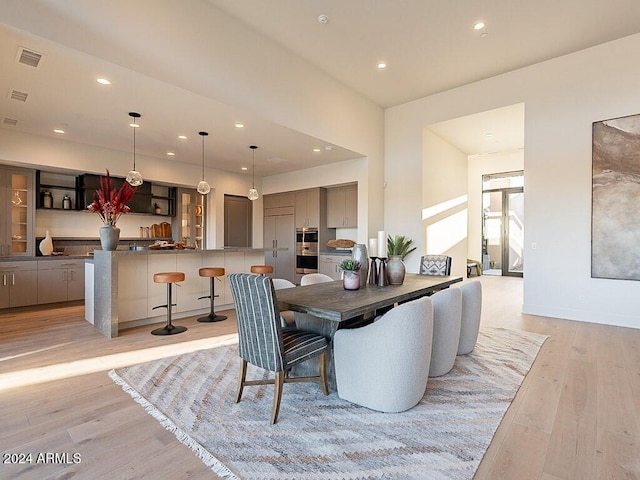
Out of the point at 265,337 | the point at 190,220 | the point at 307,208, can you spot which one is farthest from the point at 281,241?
the point at 265,337

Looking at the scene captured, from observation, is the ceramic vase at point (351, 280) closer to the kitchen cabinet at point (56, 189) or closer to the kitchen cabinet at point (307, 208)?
the kitchen cabinet at point (307, 208)

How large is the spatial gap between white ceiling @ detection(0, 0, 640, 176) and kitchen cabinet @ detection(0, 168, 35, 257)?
98 cm

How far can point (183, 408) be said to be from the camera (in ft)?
7.25

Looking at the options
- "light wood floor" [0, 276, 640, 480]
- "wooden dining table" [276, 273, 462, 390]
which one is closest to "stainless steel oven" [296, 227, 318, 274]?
"light wood floor" [0, 276, 640, 480]

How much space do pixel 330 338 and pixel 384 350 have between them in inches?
21.8

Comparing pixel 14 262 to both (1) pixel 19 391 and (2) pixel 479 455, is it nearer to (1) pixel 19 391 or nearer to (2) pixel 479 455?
(1) pixel 19 391

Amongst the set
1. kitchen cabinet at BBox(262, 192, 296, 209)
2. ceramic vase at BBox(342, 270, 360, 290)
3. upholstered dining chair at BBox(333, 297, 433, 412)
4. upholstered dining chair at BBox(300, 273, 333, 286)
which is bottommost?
upholstered dining chair at BBox(333, 297, 433, 412)

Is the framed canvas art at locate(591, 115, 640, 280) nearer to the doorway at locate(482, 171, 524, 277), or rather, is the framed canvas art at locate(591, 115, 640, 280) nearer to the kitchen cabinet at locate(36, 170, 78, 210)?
the doorway at locate(482, 171, 524, 277)

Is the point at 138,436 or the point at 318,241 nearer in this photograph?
the point at 138,436

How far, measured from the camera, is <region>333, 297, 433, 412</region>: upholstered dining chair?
6.75 feet

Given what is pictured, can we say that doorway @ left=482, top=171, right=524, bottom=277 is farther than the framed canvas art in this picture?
Yes

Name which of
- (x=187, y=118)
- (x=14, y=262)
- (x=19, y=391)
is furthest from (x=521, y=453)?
(x=14, y=262)

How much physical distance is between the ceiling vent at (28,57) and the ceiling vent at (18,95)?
80 cm

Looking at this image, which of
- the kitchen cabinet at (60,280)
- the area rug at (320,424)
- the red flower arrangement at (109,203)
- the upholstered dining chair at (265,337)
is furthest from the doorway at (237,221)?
the upholstered dining chair at (265,337)
